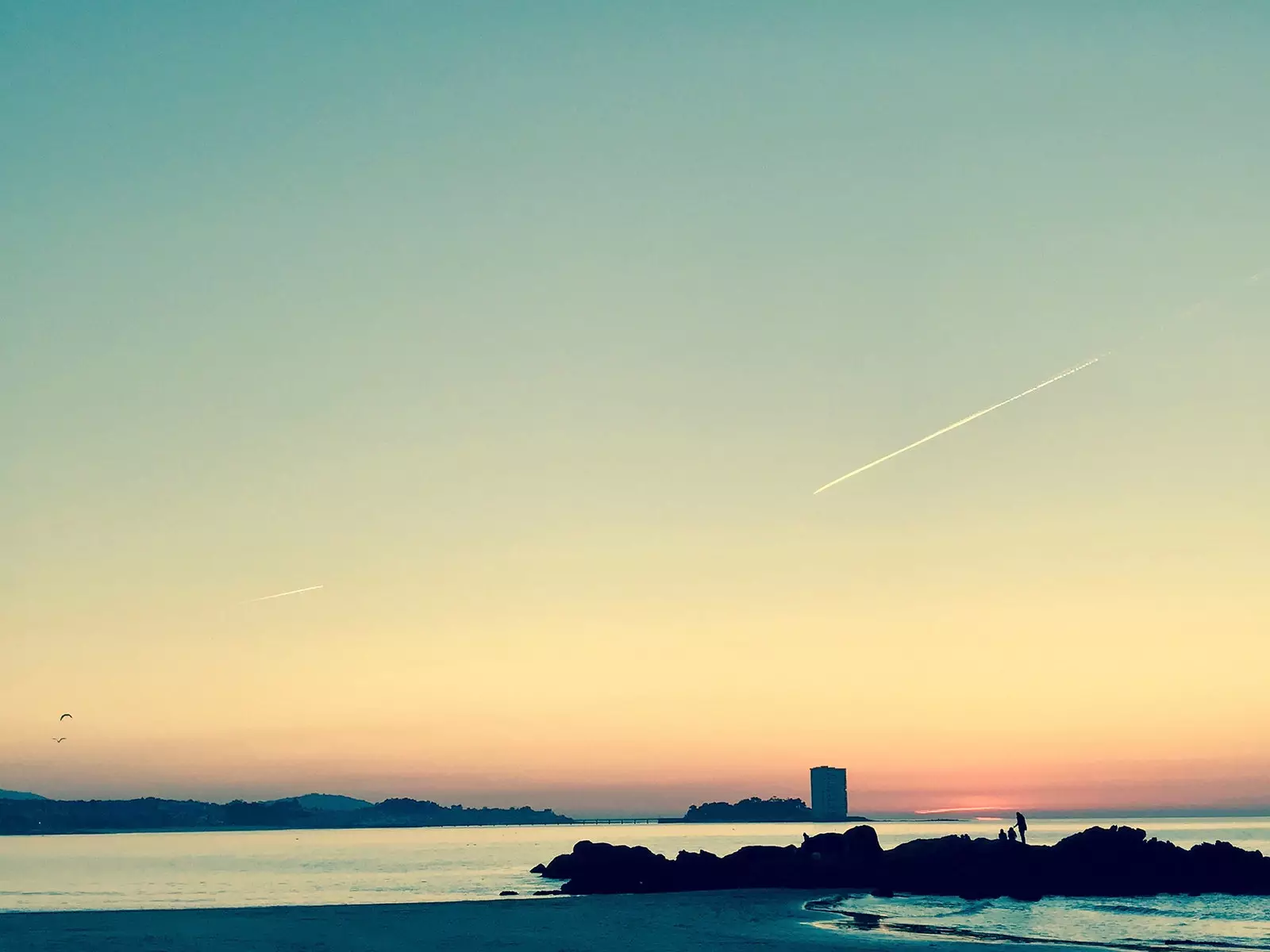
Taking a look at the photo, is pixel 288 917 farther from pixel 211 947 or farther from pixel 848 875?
pixel 848 875

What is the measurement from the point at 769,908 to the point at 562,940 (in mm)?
21054

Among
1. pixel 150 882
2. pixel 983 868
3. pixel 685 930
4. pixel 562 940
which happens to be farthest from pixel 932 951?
pixel 150 882

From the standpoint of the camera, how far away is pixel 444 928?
49.8 meters

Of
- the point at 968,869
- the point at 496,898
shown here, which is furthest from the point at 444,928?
the point at 968,869

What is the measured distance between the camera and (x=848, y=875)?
80.4 metres

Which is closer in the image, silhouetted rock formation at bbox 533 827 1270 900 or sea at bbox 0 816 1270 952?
sea at bbox 0 816 1270 952

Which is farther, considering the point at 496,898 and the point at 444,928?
the point at 496,898

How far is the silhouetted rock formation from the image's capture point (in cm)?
7500

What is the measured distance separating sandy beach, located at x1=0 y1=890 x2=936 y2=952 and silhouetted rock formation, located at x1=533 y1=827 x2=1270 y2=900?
11.9m

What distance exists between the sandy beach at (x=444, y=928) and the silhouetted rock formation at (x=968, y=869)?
39.1ft

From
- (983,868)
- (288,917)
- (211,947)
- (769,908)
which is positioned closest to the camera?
(211,947)

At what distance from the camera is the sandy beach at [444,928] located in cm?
4288

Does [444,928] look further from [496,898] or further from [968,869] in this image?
[968,869]

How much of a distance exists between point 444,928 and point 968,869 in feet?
138
